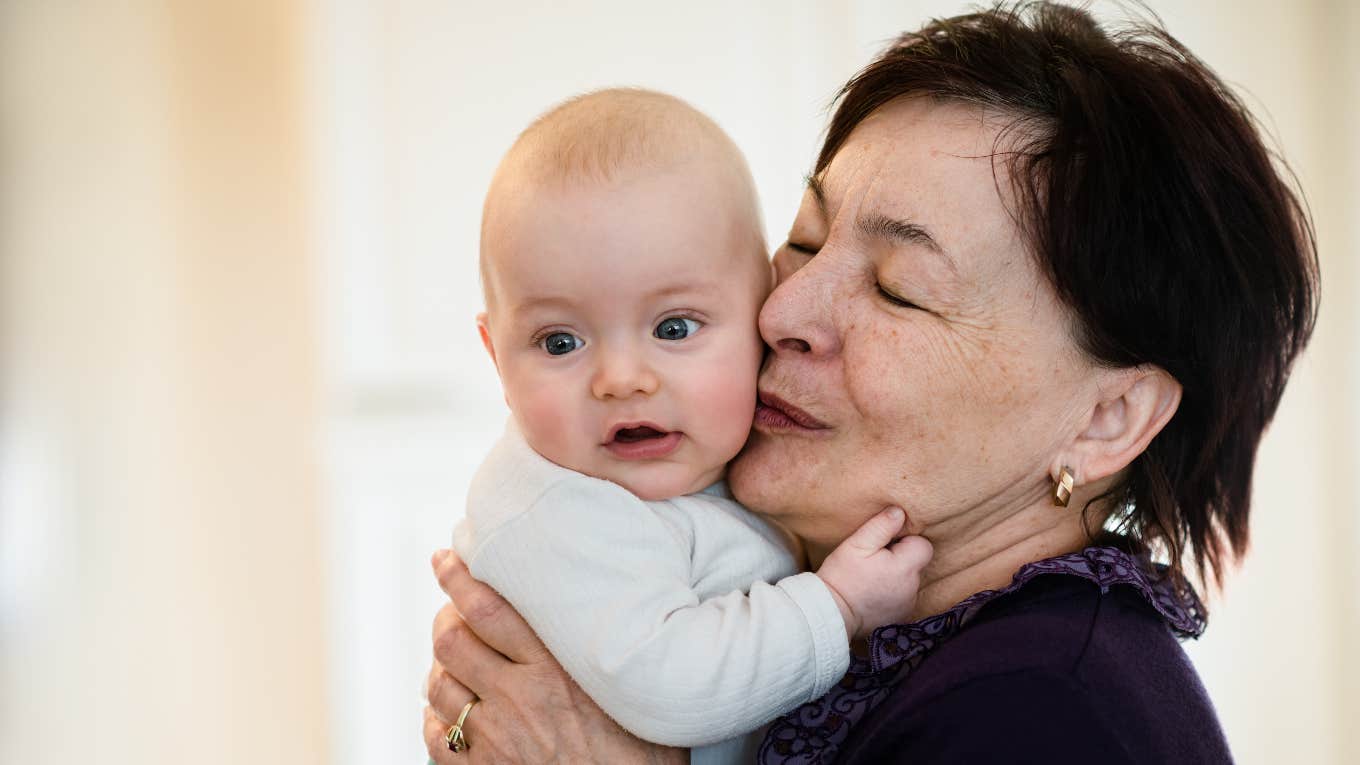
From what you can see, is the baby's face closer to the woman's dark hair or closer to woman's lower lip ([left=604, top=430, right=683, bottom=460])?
woman's lower lip ([left=604, top=430, right=683, bottom=460])

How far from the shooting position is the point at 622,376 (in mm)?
1173

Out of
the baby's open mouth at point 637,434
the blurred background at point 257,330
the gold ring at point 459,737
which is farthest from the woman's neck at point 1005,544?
the blurred background at point 257,330

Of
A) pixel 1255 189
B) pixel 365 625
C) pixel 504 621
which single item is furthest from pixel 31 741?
pixel 1255 189

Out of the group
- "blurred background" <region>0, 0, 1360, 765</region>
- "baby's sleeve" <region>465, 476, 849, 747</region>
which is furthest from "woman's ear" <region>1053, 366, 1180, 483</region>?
"blurred background" <region>0, 0, 1360, 765</region>

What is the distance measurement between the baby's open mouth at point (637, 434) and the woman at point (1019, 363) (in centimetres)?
13

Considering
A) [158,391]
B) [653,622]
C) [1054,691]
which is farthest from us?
[158,391]

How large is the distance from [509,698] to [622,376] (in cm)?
40

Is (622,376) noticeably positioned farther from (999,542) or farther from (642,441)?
(999,542)

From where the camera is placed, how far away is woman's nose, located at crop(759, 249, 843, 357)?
1.25m

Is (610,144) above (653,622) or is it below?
above

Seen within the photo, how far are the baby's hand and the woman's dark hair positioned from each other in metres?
0.29

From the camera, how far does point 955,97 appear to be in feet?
4.16

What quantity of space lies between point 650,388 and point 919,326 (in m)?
0.29

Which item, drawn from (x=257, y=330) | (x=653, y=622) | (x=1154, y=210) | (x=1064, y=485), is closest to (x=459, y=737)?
(x=653, y=622)
